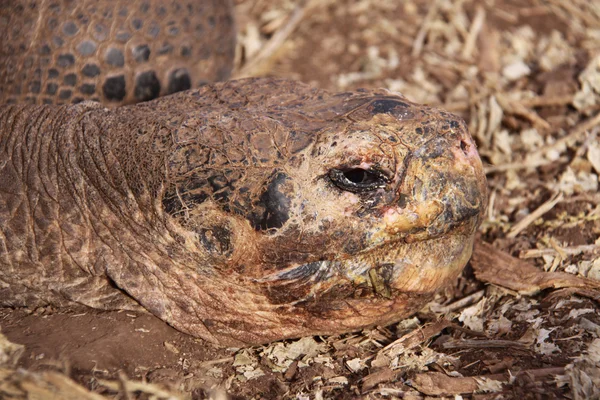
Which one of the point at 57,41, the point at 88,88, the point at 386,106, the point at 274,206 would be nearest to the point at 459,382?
the point at 274,206

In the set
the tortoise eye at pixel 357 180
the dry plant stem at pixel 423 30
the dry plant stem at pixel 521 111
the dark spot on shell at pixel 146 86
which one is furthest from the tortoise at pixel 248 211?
the dry plant stem at pixel 423 30

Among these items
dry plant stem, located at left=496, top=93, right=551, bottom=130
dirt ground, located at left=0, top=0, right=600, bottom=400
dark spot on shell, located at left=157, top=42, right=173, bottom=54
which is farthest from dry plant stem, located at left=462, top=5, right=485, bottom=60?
dark spot on shell, located at left=157, top=42, right=173, bottom=54

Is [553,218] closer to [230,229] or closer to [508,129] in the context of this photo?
[508,129]

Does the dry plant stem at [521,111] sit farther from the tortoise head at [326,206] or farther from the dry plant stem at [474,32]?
the tortoise head at [326,206]

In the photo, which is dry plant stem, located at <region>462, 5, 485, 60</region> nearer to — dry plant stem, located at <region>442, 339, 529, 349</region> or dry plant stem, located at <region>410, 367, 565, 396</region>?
dry plant stem, located at <region>442, 339, 529, 349</region>

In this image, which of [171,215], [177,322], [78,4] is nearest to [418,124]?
[171,215]

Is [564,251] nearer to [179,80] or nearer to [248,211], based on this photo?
[248,211]
